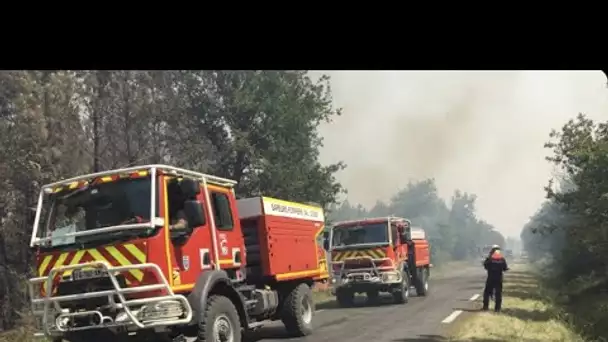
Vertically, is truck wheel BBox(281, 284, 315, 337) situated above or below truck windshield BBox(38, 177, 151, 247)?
below

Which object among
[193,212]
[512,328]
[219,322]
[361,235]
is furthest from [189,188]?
[361,235]

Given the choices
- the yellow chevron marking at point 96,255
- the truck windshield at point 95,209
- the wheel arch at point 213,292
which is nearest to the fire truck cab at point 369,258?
the wheel arch at point 213,292

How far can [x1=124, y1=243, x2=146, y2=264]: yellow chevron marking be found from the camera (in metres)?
7.01

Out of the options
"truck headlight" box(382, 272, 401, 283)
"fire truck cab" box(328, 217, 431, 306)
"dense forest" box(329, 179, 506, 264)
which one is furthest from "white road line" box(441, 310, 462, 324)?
"dense forest" box(329, 179, 506, 264)

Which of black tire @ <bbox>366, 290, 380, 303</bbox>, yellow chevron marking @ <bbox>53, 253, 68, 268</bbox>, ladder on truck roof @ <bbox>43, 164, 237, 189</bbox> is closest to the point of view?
yellow chevron marking @ <bbox>53, 253, 68, 268</bbox>

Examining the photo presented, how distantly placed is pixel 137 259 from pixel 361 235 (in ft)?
33.9

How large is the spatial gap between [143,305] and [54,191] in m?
2.24

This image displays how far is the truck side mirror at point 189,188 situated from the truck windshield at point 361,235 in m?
9.46

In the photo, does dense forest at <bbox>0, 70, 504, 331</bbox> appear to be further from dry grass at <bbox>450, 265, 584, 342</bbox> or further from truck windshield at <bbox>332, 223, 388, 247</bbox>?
dry grass at <bbox>450, 265, 584, 342</bbox>

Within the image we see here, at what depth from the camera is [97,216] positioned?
296 inches

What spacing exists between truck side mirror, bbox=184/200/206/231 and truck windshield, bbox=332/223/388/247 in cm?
945
